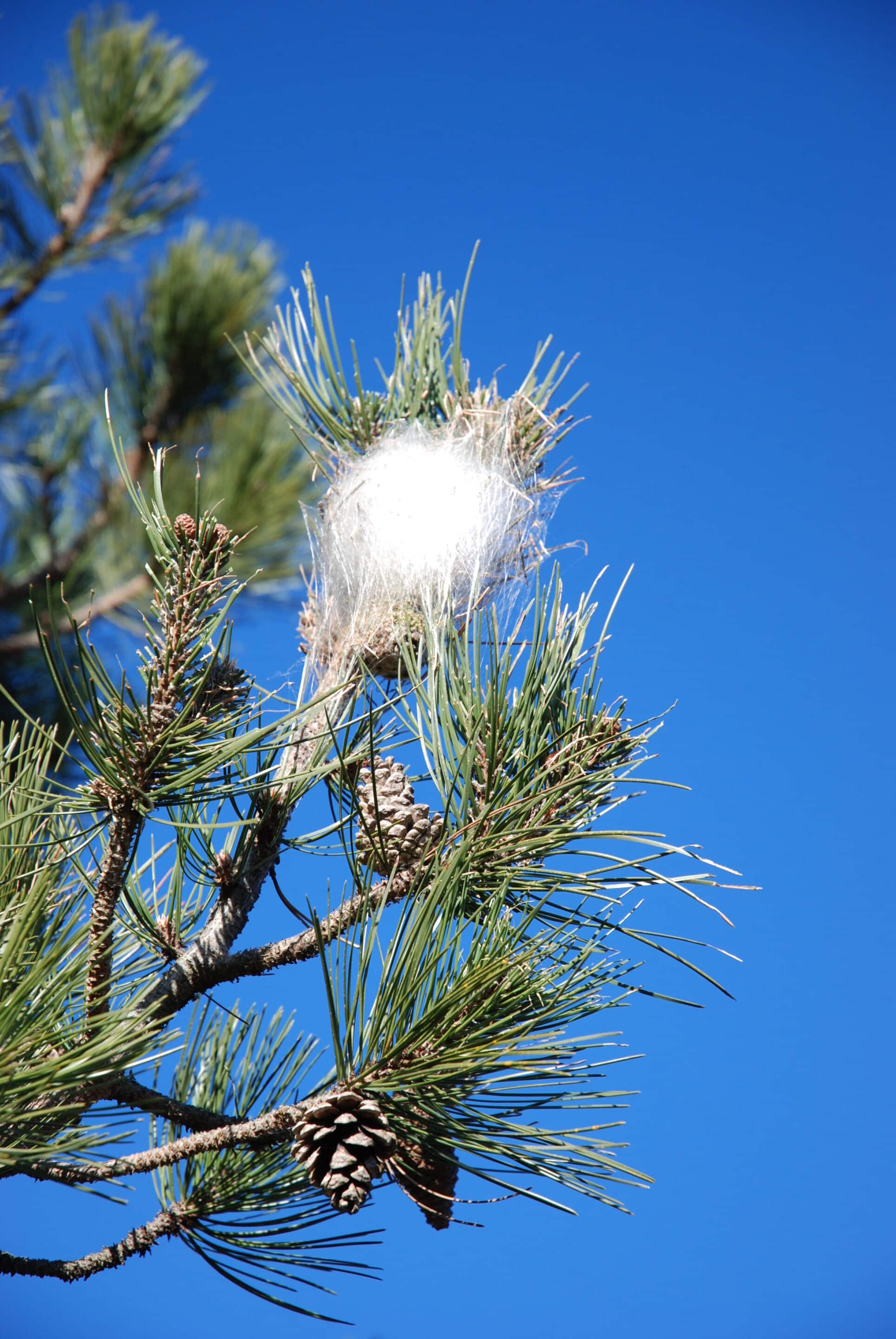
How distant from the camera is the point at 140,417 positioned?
132 inches

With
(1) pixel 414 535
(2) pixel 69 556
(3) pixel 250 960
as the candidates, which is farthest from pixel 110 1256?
(2) pixel 69 556

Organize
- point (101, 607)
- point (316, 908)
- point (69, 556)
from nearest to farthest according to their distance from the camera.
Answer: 1. point (316, 908)
2. point (101, 607)
3. point (69, 556)

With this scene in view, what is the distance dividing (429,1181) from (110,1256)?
0.26 meters

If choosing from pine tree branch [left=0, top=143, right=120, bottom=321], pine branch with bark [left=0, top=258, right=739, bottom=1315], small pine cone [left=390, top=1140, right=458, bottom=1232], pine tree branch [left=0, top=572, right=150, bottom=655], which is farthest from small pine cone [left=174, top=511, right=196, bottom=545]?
pine tree branch [left=0, top=143, right=120, bottom=321]

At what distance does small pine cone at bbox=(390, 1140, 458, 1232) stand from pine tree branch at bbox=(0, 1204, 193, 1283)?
23cm

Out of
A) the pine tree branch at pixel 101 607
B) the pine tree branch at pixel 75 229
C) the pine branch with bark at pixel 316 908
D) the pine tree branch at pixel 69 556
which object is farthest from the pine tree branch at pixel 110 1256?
the pine tree branch at pixel 75 229

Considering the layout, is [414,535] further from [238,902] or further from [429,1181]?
[429,1181]

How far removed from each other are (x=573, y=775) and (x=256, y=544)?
2.48m

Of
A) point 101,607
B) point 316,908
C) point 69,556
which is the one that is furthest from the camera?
point 69,556

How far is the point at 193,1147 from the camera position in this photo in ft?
2.59

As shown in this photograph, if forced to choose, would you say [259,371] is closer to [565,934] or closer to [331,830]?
[331,830]

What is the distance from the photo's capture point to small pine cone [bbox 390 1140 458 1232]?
860 mm

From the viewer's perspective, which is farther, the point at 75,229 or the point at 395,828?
the point at 75,229

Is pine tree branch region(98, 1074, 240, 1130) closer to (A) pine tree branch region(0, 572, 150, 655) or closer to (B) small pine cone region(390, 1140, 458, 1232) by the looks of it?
(B) small pine cone region(390, 1140, 458, 1232)
